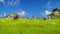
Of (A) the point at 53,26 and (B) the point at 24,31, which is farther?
(A) the point at 53,26

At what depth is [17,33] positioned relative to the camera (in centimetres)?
902

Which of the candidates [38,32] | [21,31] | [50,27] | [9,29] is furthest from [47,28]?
[9,29]

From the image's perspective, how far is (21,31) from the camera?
937 cm

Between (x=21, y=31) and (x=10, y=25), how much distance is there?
1246 mm

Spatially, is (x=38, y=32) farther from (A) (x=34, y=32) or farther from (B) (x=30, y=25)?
(B) (x=30, y=25)

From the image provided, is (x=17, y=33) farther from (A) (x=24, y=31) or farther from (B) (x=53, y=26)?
(B) (x=53, y=26)

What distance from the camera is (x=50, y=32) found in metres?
9.37

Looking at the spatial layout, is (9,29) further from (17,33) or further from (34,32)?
(34,32)

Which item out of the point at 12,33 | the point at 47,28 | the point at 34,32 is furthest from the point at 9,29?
the point at 47,28

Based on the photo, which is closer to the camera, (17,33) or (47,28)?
(17,33)

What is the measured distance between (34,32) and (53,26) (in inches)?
67.1

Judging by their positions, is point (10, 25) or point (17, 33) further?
point (10, 25)

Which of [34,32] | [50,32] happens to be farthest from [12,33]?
[50,32]

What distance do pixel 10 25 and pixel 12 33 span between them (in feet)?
4.54
